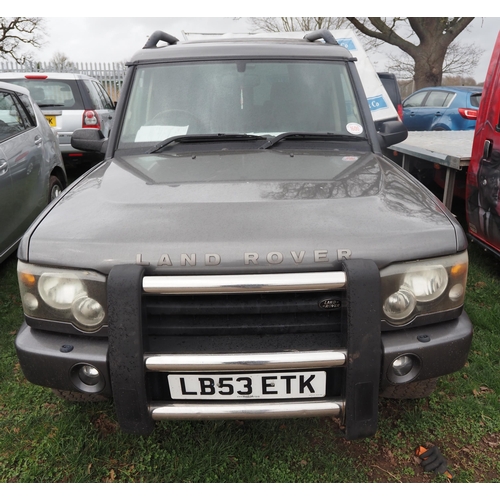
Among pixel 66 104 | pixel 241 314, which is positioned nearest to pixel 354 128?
pixel 241 314

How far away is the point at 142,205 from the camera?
2234mm

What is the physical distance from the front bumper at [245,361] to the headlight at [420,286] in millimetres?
97

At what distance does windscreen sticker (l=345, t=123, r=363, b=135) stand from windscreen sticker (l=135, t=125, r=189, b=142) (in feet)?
3.44

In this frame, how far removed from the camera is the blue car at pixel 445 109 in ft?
33.6

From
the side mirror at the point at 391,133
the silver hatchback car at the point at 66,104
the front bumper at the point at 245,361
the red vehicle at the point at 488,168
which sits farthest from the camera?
the silver hatchback car at the point at 66,104

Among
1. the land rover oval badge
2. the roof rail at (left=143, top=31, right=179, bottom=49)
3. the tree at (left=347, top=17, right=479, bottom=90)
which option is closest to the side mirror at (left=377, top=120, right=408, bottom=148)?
the land rover oval badge

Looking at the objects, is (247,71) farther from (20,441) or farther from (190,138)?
(20,441)

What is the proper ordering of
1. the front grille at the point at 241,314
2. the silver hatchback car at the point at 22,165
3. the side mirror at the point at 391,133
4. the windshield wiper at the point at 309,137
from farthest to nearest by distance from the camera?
the silver hatchback car at the point at 22,165, the side mirror at the point at 391,133, the windshield wiper at the point at 309,137, the front grille at the point at 241,314

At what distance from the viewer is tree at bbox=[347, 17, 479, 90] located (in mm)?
21328

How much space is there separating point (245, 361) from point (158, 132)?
5.88 feet

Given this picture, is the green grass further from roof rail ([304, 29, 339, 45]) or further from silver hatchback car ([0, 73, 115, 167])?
silver hatchback car ([0, 73, 115, 167])

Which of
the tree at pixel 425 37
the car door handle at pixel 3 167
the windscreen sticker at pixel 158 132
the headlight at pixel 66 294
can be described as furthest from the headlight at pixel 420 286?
the tree at pixel 425 37

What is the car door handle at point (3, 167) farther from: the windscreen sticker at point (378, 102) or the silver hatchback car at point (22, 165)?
the windscreen sticker at point (378, 102)

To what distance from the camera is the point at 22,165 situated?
466 cm
